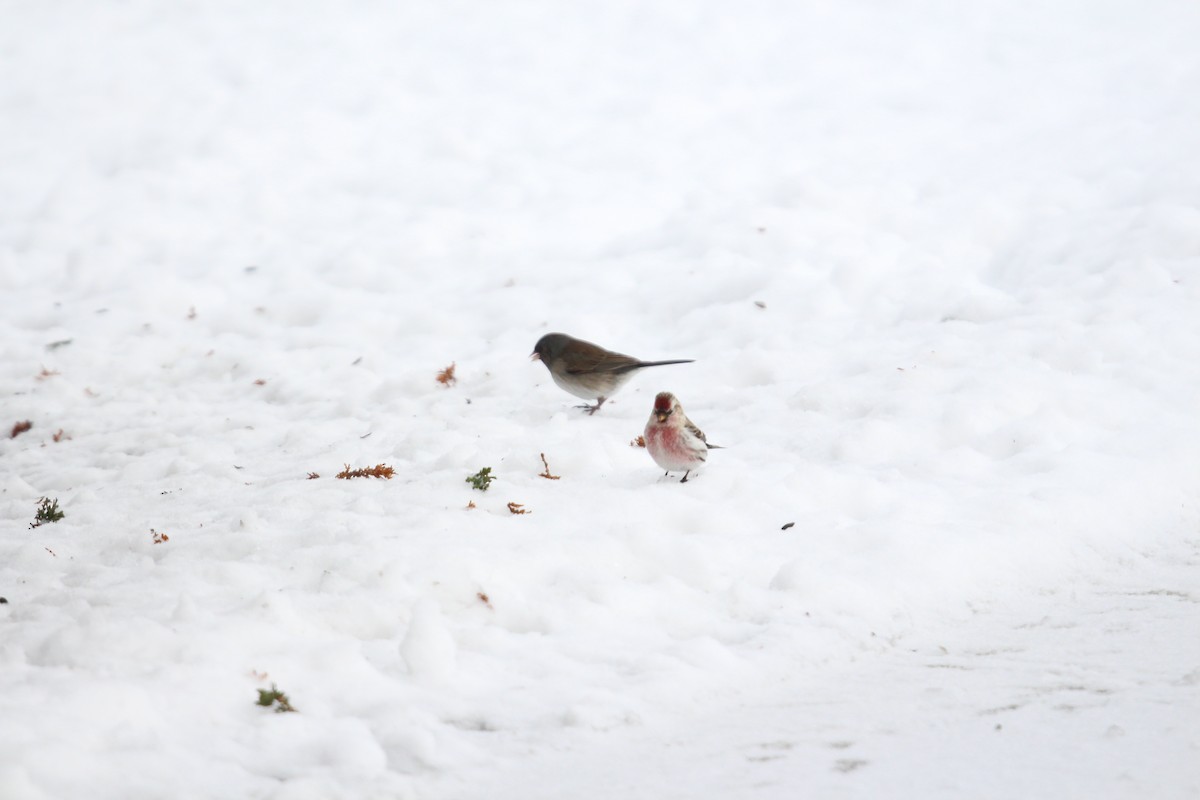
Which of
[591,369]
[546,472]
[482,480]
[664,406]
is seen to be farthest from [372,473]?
[591,369]

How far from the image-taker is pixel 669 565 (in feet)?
14.8

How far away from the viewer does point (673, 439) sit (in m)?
5.25

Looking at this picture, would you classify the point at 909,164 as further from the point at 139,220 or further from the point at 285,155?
the point at 139,220

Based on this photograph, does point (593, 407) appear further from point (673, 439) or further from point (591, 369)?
point (673, 439)

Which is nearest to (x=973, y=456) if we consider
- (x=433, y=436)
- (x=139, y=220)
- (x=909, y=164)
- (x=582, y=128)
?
(x=433, y=436)

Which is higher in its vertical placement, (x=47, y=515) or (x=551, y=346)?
(x=551, y=346)

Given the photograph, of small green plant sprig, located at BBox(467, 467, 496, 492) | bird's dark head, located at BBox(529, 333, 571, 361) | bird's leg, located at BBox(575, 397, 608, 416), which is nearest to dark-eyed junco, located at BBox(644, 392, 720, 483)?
small green plant sprig, located at BBox(467, 467, 496, 492)

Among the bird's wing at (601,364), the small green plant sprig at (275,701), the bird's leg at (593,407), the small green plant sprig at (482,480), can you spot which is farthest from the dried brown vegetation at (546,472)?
the small green plant sprig at (275,701)

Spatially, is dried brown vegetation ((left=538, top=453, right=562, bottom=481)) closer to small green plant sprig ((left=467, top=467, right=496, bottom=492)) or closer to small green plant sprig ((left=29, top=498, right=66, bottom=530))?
small green plant sprig ((left=467, top=467, right=496, bottom=492))

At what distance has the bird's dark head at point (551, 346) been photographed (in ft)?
24.2

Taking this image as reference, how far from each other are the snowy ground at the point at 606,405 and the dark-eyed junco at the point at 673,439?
14cm

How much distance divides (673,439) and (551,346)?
248cm

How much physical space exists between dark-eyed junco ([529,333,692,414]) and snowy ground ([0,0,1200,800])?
315 mm

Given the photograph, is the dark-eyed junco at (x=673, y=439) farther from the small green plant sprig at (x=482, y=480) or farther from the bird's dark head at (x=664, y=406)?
the small green plant sprig at (x=482, y=480)
